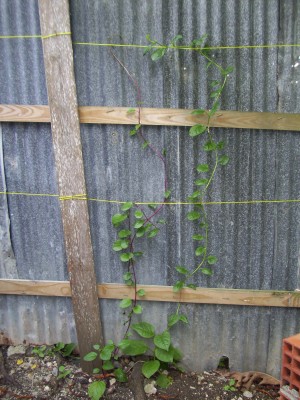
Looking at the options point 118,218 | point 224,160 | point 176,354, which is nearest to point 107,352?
point 176,354

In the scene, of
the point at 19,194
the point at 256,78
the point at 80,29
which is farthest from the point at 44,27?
the point at 256,78

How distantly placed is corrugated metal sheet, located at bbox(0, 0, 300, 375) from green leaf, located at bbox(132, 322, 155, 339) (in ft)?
0.30

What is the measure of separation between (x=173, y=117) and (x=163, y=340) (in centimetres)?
164

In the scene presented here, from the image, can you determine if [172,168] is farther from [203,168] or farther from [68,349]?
[68,349]

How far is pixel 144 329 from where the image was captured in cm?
282

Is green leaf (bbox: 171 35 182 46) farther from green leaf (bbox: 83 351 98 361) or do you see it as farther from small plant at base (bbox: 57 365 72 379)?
small plant at base (bbox: 57 365 72 379)

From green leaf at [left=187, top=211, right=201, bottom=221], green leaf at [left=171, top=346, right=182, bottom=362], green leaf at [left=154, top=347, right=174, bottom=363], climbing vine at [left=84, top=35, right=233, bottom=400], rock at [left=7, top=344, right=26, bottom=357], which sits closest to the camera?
climbing vine at [left=84, top=35, right=233, bottom=400]

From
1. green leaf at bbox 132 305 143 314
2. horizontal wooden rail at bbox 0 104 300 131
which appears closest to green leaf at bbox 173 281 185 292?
green leaf at bbox 132 305 143 314

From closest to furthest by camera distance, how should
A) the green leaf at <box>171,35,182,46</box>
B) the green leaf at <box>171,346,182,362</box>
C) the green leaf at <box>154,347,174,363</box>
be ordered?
the green leaf at <box>171,35,182,46</box> < the green leaf at <box>154,347,174,363</box> < the green leaf at <box>171,346,182,362</box>

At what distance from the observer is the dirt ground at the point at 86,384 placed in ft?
9.05

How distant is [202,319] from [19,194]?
1730 mm

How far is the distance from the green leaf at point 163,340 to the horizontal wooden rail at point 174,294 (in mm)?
256

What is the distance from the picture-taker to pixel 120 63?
258 centimetres

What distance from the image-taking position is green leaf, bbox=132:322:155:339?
110 inches
